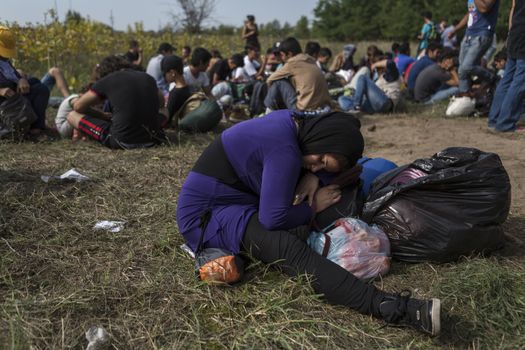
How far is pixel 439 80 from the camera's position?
7938 millimetres

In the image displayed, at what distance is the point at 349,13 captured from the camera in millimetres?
29344

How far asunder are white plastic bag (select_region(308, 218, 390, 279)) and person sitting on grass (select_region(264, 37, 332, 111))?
3.22 meters

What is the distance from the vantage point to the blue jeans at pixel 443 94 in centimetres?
774

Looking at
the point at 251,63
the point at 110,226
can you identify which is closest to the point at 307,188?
the point at 110,226

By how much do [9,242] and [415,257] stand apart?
2.22 meters

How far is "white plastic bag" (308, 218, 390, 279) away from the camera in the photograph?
216 centimetres

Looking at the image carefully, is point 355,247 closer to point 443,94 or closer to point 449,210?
point 449,210

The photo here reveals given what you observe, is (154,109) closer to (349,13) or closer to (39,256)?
(39,256)

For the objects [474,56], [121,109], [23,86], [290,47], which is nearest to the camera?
[121,109]

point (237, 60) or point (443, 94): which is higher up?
point (237, 60)

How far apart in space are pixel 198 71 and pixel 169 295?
469 cm

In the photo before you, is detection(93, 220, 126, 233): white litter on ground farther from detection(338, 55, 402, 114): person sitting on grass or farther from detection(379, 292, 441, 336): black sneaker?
detection(338, 55, 402, 114): person sitting on grass

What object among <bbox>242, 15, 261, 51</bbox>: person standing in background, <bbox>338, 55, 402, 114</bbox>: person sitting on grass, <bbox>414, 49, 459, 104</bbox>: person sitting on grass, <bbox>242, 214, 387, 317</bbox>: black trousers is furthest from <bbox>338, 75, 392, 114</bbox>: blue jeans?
<bbox>242, 15, 261, 51</bbox>: person standing in background

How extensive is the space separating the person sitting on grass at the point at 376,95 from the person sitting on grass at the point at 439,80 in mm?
1024
